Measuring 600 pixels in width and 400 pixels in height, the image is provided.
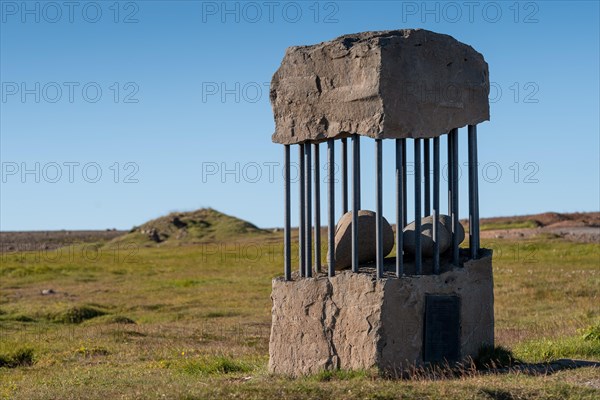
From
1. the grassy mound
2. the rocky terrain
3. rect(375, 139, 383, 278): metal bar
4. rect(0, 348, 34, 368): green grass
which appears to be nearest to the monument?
rect(375, 139, 383, 278): metal bar

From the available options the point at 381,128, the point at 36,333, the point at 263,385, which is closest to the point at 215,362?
the point at 263,385

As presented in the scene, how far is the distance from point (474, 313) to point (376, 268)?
2.16 metres

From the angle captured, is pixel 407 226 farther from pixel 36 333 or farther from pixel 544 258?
pixel 544 258

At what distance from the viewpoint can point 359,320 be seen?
13.0 metres

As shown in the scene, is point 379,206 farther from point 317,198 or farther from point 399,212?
point 317,198

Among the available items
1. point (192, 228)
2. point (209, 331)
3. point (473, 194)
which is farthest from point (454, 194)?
point (192, 228)

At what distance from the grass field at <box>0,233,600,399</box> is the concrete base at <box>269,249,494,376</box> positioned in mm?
379

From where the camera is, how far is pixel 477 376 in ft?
43.2

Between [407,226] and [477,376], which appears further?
[407,226]

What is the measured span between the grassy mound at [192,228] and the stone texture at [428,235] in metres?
61.3

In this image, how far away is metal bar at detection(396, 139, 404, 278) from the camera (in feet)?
43.1

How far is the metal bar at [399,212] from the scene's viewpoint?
517 inches

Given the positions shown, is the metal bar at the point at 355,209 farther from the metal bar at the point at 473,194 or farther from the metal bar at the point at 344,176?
the metal bar at the point at 473,194

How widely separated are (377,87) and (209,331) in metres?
12.3
